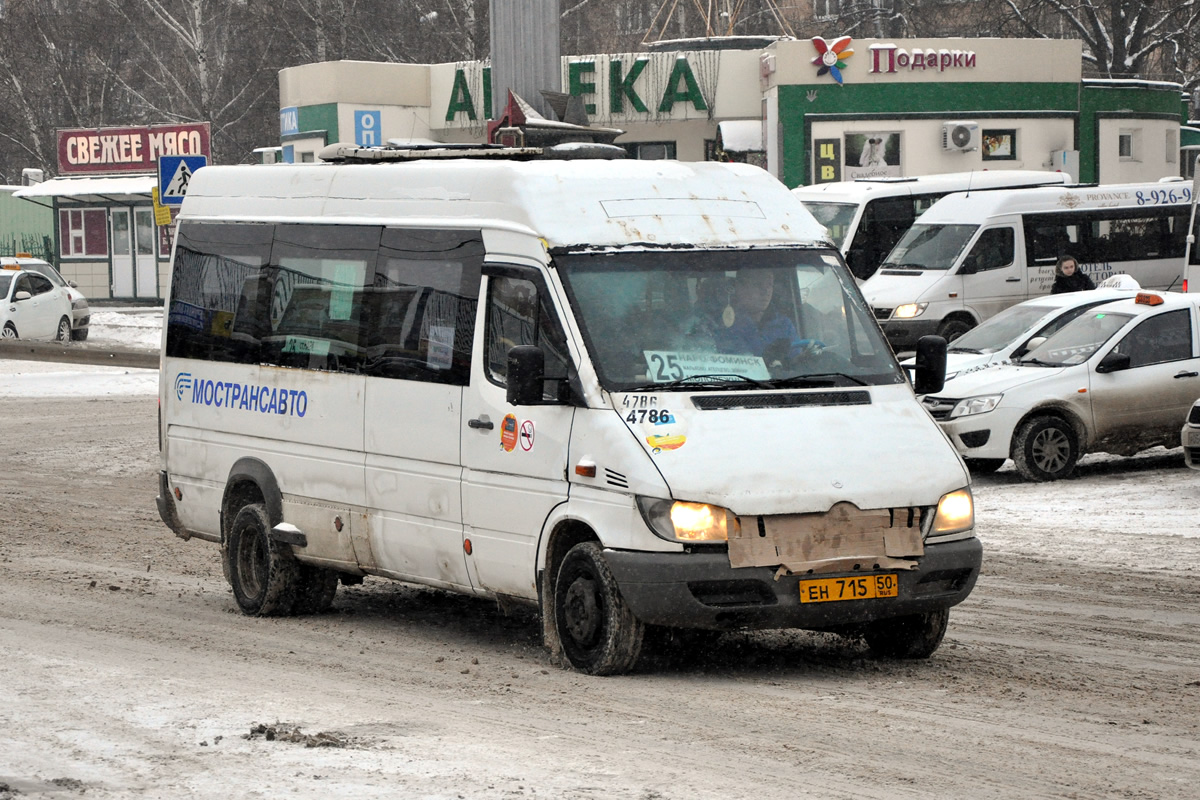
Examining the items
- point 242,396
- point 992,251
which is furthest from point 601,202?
point 992,251

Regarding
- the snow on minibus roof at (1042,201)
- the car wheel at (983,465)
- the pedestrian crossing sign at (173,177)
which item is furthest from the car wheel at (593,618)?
the snow on minibus roof at (1042,201)

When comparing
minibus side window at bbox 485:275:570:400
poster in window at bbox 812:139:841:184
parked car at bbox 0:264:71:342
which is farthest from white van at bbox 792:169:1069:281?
minibus side window at bbox 485:275:570:400

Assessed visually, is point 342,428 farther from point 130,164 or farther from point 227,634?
point 130,164

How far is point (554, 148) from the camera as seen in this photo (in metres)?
10.1

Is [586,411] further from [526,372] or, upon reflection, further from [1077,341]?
[1077,341]

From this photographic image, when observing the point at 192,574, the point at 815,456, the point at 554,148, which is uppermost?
the point at 554,148

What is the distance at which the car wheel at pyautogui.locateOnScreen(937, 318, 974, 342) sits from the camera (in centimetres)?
2478

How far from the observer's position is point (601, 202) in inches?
357

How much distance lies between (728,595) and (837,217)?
2076 centimetres

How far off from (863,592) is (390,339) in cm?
298

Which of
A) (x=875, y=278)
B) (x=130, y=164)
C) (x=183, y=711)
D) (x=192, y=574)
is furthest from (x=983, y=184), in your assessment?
(x=130, y=164)

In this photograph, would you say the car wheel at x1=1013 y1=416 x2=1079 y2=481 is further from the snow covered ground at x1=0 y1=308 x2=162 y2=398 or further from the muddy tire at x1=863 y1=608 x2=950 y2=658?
the snow covered ground at x1=0 y1=308 x2=162 y2=398

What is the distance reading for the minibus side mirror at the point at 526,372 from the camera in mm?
8391

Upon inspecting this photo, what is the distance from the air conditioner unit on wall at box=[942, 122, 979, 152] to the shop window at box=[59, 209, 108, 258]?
74.1ft
